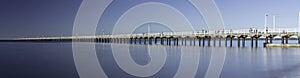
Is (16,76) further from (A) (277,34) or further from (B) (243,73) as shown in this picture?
(A) (277,34)

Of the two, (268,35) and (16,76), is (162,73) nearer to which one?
(16,76)

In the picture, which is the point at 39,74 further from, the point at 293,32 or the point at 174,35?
the point at 174,35

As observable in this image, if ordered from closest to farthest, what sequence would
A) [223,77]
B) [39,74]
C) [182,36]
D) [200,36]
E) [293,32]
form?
1. [223,77]
2. [39,74]
3. [293,32]
4. [200,36]
5. [182,36]

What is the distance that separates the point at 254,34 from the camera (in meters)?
50.8

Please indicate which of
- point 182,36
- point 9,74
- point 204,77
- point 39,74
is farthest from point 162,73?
point 182,36

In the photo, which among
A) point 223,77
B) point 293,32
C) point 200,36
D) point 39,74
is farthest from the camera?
point 200,36

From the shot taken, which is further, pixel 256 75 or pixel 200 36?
pixel 200 36

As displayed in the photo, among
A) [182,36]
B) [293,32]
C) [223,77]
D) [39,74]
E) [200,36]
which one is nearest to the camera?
[223,77]

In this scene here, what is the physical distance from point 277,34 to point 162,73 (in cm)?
2953

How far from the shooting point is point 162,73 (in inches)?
933

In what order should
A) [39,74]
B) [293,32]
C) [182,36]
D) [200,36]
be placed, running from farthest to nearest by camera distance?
[182,36] → [200,36] → [293,32] → [39,74]

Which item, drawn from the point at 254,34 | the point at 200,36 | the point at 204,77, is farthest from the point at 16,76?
the point at 200,36

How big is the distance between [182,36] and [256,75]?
39.8 meters

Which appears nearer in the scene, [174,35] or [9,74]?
[9,74]
